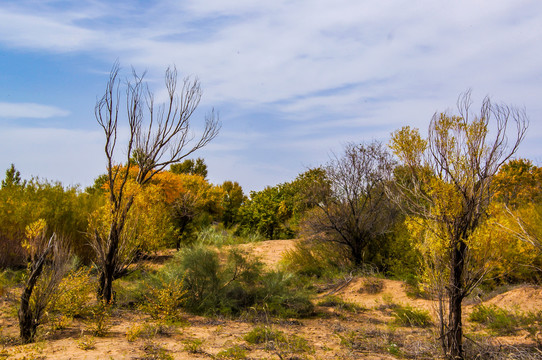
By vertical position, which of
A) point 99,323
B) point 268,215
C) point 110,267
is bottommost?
point 99,323

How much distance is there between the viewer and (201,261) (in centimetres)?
912

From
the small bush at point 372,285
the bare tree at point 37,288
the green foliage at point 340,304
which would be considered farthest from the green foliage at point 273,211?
the bare tree at point 37,288

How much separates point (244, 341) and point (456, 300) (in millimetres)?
3251

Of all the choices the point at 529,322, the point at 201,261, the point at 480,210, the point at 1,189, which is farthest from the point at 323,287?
the point at 1,189

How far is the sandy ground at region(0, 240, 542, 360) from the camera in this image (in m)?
6.08

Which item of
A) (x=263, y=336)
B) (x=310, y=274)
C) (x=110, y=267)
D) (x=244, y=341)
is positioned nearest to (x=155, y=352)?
(x=244, y=341)

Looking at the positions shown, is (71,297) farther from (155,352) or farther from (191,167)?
(191,167)

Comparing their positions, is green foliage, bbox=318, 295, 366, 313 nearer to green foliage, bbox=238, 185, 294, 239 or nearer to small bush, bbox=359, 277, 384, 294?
small bush, bbox=359, 277, 384, 294

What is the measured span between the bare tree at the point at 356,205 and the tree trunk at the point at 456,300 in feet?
23.3

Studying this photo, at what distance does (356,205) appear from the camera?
1313 cm

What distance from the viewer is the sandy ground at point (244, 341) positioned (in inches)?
239

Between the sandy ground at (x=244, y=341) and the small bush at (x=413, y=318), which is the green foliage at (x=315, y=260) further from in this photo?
the small bush at (x=413, y=318)

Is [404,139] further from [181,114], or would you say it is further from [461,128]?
[181,114]

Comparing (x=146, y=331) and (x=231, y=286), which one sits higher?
(x=231, y=286)
